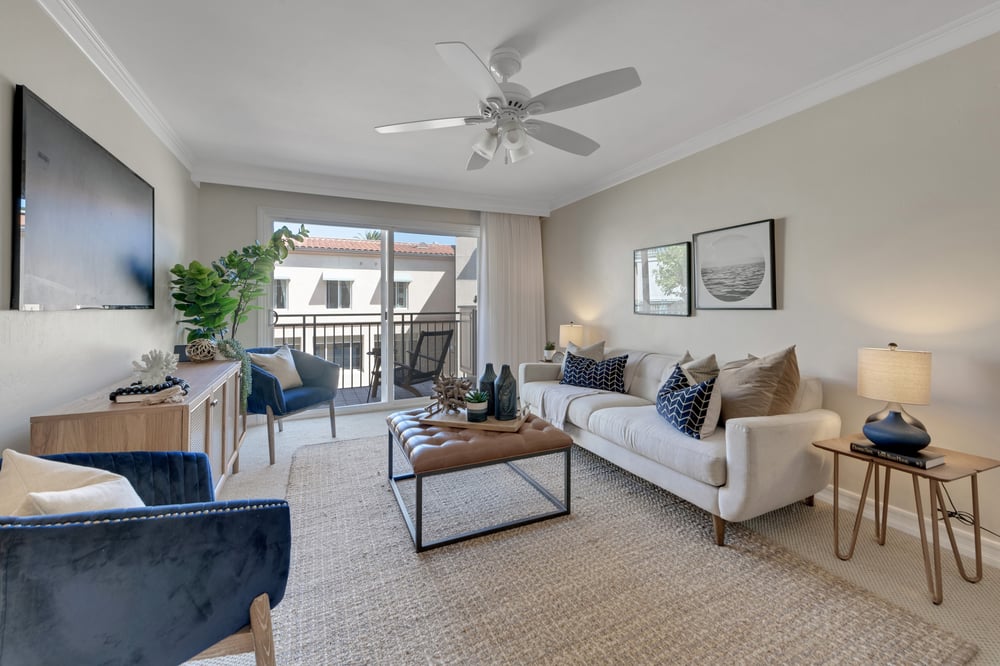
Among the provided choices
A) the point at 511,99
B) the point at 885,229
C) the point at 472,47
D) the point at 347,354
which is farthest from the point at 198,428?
the point at 885,229

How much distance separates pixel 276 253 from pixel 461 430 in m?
2.42

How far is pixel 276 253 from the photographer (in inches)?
139

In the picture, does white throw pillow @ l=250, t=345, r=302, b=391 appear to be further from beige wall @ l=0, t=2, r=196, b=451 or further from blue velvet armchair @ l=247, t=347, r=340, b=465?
beige wall @ l=0, t=2, r=196, b=451

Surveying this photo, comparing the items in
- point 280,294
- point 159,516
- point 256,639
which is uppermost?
point 280,294

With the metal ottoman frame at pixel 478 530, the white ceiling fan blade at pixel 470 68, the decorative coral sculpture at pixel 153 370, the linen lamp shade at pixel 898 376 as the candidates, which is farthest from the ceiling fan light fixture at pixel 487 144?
the linen lamp shade at pixel 898 376

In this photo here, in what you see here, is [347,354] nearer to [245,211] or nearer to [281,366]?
[281,366]

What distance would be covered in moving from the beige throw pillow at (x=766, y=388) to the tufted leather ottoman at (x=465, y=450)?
3.20 feet

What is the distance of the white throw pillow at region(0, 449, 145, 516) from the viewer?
3.08 ft

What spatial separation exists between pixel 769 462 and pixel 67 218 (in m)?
3.34

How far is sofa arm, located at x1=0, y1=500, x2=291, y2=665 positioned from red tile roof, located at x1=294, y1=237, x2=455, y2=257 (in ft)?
12.5

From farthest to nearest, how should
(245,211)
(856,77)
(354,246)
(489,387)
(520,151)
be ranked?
(354,246)
(245,211)
(489,387)
(520,151)
(856,77)

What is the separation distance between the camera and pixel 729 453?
1.94 meters

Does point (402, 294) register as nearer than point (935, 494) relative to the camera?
No

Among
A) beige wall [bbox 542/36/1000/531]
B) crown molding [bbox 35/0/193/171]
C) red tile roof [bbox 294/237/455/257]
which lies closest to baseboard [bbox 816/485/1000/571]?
beige wall [bbox 542/36/1000/531]
